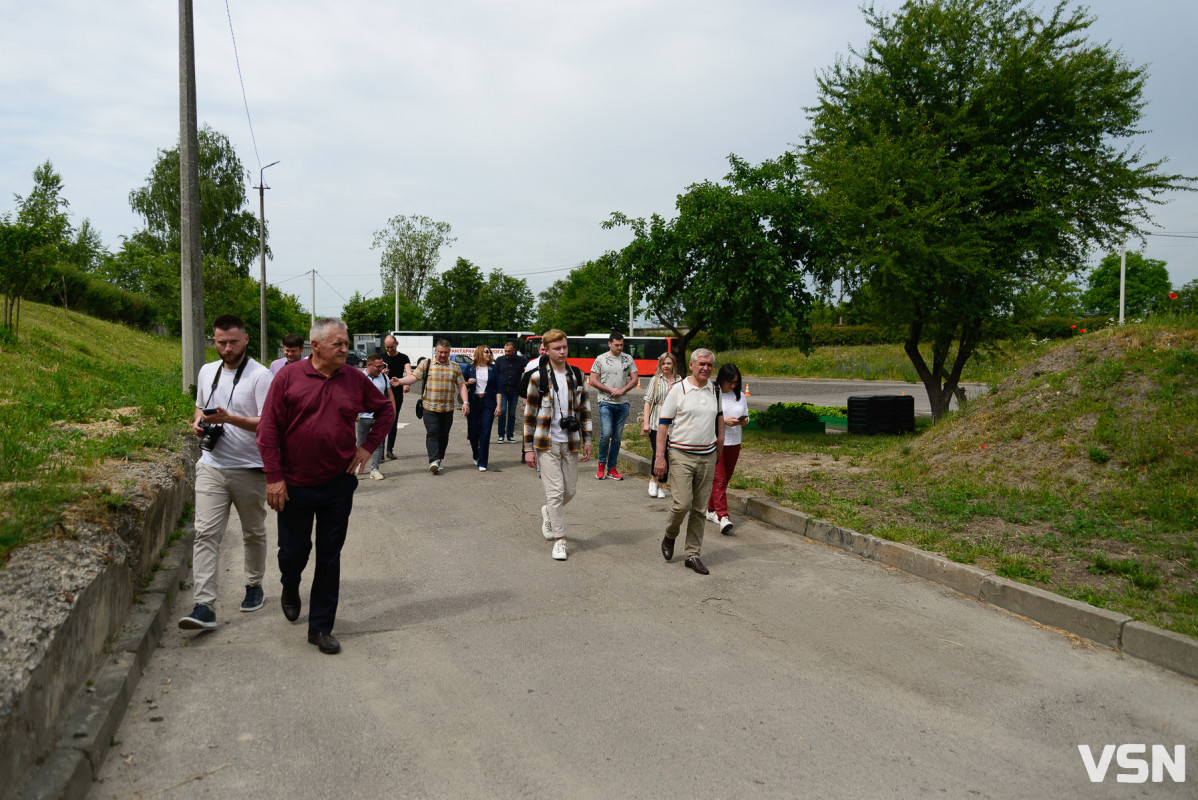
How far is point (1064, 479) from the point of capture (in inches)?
326

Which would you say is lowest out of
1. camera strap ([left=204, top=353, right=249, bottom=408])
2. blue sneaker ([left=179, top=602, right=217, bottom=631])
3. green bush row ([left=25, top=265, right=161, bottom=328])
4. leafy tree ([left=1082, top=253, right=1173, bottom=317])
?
blue sneaker ([left=179, top=602, right=217, bottom=631])

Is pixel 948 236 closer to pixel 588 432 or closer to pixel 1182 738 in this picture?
pixel 588 432

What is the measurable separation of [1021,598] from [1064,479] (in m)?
3.30

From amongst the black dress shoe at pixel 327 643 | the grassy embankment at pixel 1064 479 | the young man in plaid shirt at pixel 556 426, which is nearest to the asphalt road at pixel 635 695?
the black dress shoe at pixel 327 643

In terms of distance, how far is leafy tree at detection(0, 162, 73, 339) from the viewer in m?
16.9

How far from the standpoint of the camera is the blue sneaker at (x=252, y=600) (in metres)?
5.36

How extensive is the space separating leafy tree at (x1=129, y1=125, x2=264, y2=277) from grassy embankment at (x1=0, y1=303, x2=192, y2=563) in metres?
30.7

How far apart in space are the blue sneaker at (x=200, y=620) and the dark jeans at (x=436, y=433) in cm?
625

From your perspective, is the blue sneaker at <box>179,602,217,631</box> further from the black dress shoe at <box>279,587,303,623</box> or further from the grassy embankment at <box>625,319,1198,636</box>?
the grassy embankment at <box>625,319,1198,636</box>

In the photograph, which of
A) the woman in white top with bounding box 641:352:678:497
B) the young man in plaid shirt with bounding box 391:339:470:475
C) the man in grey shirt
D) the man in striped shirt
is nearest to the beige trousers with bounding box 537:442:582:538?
the man in striped shirt

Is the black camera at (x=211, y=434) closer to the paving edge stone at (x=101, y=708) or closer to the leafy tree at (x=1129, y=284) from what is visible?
the paving edge stone at (x=101, y=708)

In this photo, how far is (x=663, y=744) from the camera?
3.59 metres

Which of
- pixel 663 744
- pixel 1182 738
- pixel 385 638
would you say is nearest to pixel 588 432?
pixel 385 638

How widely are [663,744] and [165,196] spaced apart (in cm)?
5680
